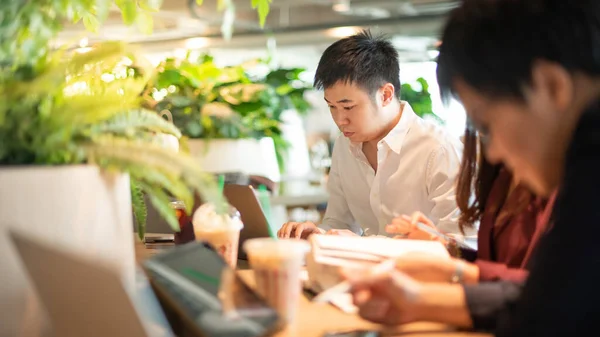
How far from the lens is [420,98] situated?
5.54 m

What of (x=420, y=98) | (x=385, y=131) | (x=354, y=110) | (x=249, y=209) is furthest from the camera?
(x=420, y=98)

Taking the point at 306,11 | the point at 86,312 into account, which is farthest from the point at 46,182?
the point at 306,11

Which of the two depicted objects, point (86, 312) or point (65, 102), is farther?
point (65, 102)

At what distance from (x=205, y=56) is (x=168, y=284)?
9.63 feet

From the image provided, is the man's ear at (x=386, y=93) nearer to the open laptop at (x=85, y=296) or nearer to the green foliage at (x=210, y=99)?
the green foliage at (x=210, y=99)

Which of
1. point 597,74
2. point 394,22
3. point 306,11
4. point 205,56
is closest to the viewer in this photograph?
point 597,74

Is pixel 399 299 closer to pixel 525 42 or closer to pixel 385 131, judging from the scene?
pixel 525 42

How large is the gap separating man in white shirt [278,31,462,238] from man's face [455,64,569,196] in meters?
1.55

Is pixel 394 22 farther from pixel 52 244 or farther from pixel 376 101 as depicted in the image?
pixel 52 244

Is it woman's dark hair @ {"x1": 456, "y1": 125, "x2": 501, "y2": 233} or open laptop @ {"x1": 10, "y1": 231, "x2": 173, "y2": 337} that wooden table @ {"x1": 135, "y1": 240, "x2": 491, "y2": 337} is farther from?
woman's dark hair @ {"x1": 456, "y1": 125, "x2": 501, "y2": 233}

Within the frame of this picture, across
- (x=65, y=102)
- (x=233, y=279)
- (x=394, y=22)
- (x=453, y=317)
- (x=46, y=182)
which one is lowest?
(x=453, y=317)

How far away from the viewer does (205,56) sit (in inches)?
151

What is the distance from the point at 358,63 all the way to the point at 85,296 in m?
1.99

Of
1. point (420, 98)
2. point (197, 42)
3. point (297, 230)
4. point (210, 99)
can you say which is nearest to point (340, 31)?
point (197, 42)
